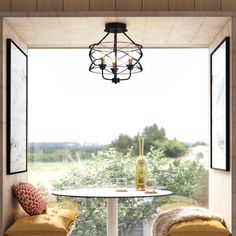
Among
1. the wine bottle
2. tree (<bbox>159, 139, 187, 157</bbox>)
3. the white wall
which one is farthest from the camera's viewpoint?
tree (<bbox>159, 139, 187, 157</bbox>)

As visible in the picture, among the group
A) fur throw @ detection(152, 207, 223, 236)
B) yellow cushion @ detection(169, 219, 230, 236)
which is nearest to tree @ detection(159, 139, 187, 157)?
fur throw @ detection(152, 207, 223, 236)

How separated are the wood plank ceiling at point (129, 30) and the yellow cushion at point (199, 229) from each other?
156 cm

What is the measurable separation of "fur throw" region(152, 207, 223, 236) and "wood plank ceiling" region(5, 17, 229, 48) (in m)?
1.49

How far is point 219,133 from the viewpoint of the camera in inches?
215

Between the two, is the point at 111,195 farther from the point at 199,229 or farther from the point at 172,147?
the point at 172,147

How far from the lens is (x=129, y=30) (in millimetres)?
5355

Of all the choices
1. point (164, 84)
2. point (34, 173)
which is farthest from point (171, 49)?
point (34, 173)

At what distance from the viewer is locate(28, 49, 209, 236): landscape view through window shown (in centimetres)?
625

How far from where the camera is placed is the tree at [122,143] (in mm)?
6289

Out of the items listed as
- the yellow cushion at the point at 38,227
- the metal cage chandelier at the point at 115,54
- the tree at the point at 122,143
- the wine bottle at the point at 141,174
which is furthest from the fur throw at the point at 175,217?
the metal cage chandelier at the point at 115,54

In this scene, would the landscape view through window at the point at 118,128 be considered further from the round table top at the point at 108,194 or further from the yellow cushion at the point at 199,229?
the yellow cushion at the point at 199,229

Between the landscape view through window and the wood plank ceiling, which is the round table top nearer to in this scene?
the landscape view through window

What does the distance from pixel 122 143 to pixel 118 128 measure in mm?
150

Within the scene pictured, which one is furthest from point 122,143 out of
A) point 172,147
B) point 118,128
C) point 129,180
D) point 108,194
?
point 108,194
